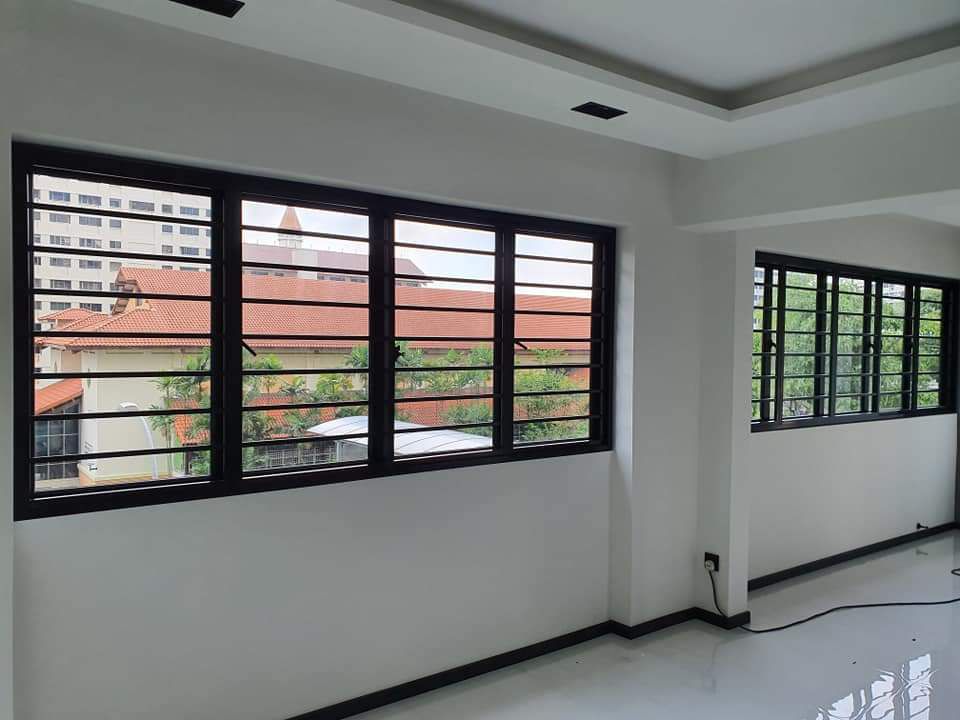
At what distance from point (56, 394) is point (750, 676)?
316cm

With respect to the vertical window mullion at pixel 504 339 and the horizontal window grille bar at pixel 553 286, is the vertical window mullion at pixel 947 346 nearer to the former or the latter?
the horizontal window grille bar at pixel 553 286

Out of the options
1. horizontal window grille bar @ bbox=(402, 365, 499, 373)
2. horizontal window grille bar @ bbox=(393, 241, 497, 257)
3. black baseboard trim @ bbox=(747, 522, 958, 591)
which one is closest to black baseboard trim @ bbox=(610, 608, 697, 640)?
black baseboard trim @ bbox=(747, 522, 958, 591)

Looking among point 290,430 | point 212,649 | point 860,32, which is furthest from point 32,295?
point 860,32

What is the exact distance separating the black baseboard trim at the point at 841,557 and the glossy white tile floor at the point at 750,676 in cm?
27

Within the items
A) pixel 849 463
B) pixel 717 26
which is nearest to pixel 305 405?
pixel 717 26

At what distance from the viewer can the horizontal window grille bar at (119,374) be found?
7.41 feet

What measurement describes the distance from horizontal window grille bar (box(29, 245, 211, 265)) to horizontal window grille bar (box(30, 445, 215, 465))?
649 mm

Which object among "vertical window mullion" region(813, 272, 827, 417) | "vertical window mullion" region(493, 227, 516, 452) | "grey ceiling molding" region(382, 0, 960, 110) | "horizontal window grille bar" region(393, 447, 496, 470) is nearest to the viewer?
"grey ceiling molding" region(382, 0, 960, 110)

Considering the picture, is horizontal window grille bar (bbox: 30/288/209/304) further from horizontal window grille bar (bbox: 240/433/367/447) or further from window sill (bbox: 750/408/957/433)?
window sill (bbox: 750/408/957/433)

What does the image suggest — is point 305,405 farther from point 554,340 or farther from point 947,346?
point 947,346

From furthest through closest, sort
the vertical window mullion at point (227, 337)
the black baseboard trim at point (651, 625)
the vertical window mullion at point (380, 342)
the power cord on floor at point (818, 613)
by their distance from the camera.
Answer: the power cord on floor at point (818, 613) < the black baseboard trim at point (651, 625) < the vertical window mullion at point (380, 342) < the vertical window mullion at point (227, 337)

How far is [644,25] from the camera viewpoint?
92.9 inches

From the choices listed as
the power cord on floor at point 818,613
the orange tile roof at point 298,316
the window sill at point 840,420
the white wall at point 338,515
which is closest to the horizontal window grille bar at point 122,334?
the orange tile roof at point 298,316

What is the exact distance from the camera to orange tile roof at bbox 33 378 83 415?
2.25 metres
